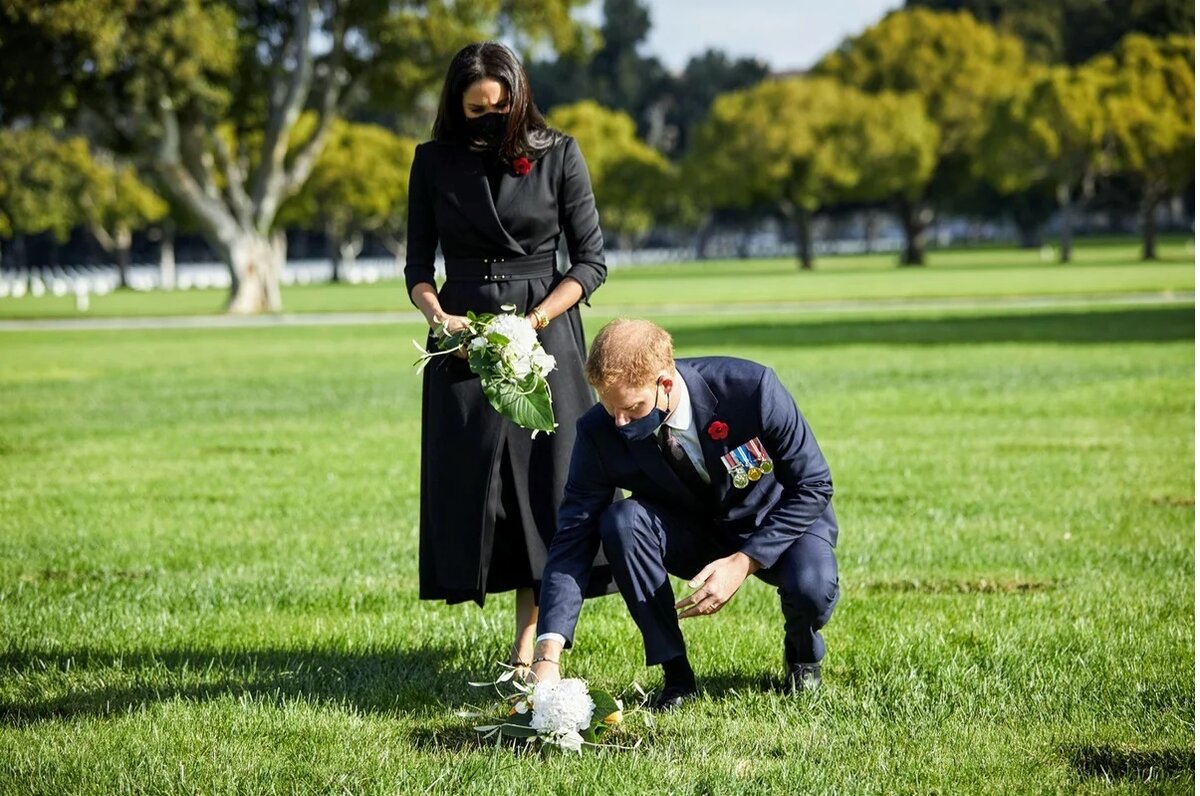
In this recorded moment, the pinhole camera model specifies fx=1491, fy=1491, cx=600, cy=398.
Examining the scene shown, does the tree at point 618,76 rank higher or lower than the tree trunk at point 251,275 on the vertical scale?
higher

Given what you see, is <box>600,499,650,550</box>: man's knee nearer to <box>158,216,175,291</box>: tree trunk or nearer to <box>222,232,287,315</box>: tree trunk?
<box>222,232,287,315</box>: tree trunk

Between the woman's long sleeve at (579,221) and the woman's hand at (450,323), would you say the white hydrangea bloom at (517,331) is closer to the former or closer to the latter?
the woman's hand at (450,323)

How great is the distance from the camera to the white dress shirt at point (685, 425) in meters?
4.31

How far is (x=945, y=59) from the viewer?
69688 mm

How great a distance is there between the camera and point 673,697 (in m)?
4.67

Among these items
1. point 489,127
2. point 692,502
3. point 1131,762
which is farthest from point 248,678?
point 1131,762

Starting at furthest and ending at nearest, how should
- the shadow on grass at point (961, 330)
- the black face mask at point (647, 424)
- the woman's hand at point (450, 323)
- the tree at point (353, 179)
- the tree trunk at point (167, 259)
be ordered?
the tree trunk at point (167, 259) < the tree at point (353, 179) < the shadow on grass at point (961, 330) < the woman's hand at point (450, 323) < the black face mask at point (647, 424)

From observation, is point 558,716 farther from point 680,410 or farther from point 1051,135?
point 1051,135

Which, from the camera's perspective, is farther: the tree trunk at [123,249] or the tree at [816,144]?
the tree trunk at [123,249]

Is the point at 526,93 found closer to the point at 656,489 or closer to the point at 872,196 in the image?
the point at 656,489

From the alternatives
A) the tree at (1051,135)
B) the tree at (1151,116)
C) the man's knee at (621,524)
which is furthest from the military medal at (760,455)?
the tree at (1051,135)

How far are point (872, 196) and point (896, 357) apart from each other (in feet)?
175

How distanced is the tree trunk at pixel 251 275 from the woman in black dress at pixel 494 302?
106 feet

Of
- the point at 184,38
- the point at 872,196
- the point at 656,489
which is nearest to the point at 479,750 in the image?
the point at 656,489
